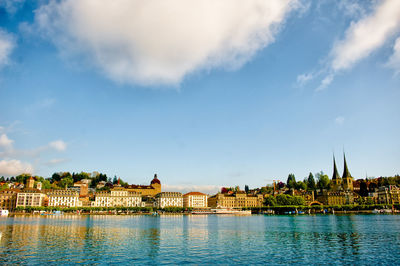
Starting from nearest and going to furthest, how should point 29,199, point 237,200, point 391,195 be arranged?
point 29,199 → point 391,195 → point 237,200

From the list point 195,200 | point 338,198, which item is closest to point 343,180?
point 338,198

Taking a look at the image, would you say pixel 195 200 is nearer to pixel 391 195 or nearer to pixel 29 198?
pixel 29 198

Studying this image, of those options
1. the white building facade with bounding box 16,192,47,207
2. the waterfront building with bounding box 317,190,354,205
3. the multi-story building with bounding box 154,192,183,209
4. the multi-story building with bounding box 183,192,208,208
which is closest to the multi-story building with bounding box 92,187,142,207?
the multi-story building with bounding box 154,192,183,209

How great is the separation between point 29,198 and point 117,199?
42170mm

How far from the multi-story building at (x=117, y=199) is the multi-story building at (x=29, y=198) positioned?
2710cm

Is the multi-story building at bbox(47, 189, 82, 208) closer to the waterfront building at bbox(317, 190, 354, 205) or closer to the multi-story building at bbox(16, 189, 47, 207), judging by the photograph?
the multi-story building at bbox(16, 189, 47, 207)

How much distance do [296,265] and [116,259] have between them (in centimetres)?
1492

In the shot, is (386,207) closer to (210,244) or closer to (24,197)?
(210,244)

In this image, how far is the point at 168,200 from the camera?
170750mm

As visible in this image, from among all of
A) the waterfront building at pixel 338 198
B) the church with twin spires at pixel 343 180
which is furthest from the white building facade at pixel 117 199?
the church with twin spires at pixel 343 180

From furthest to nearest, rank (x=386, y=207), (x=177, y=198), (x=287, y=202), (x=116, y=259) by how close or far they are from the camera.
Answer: (x=177, y=198)
(x=287, y=202)
(x=386, y=207)
(x=116, y=259)

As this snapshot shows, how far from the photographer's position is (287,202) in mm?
151250

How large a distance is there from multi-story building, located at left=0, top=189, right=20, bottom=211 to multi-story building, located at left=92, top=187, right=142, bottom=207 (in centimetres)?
3757

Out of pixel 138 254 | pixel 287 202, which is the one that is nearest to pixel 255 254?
pixel 138 254
